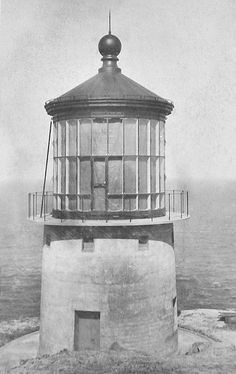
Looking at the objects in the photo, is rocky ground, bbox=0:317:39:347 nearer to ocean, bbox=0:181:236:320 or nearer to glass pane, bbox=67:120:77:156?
ocean, bbox=0:181:236:320

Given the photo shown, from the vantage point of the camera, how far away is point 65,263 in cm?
1439

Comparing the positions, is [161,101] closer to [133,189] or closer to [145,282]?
[133,189]

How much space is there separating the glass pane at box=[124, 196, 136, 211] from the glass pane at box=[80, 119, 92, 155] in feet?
5.35

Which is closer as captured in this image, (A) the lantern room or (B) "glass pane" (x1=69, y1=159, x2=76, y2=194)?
(A) the lantern room

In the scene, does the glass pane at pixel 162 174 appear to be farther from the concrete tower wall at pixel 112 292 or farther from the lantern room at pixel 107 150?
the concrete tower wall at pixel 112 292

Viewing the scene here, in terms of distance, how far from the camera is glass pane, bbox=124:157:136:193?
14.2m

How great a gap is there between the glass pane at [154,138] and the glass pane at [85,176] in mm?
1840

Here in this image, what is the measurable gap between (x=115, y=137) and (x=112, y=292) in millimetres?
4169

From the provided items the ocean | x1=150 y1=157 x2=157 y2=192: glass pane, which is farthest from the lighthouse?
the ocean

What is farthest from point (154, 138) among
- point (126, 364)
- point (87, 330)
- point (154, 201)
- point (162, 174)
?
point (126, 364)

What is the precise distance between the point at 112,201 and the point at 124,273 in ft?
6.44

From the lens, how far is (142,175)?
47.2 feet

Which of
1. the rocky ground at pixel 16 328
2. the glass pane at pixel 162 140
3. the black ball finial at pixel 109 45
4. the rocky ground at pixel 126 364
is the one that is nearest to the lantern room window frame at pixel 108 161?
the glass pane at pixel 162 140

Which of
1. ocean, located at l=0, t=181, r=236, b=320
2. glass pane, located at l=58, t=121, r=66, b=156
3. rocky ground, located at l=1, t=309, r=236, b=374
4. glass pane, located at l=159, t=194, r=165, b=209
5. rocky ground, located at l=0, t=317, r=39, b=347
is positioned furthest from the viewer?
ocean, located at l=0, t=181, r=236, b=320
